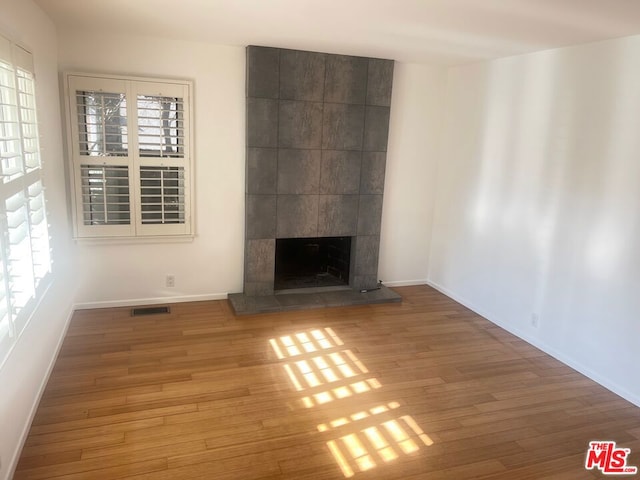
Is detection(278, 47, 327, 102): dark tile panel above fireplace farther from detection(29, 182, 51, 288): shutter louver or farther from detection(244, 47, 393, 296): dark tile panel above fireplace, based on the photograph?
detection(29, 182, 51, 288): shutter louver

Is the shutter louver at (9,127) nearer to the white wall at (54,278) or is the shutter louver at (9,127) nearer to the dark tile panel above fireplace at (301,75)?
the white wall at (54,278)

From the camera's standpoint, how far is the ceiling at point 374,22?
2.71 meters

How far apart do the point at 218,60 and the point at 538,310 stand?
3576 mm

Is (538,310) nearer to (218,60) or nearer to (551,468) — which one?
(551,468)

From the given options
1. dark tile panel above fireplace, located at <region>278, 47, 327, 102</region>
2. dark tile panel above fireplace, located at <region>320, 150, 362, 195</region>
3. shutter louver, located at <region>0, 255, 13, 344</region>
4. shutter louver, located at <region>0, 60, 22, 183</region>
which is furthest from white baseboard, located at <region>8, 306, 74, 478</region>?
dark tile panel above fireplace, located at <region>278, 47, 327, 102</region>

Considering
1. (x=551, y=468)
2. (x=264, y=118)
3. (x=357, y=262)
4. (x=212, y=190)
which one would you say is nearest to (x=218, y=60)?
(x=264, y=118)

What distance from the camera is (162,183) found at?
4320mm

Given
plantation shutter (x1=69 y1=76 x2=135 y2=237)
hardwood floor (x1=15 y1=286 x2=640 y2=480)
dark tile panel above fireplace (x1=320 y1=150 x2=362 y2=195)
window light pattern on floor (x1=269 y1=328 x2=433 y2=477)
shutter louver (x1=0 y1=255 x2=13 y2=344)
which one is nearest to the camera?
shutter louver (x1=0 y1=255 x2=13 y2=344)

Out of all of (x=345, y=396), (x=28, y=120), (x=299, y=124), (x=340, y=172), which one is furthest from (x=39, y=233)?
(x=340, y=172)

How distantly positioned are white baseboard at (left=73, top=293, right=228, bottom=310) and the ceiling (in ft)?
7.82

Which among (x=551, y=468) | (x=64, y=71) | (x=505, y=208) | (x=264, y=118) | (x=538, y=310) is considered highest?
(x=64, y=71)

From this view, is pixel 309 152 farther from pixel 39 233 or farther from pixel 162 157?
pixel 39 233

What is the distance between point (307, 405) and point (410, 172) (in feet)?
10.1

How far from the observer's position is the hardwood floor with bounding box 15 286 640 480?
2.47 m
